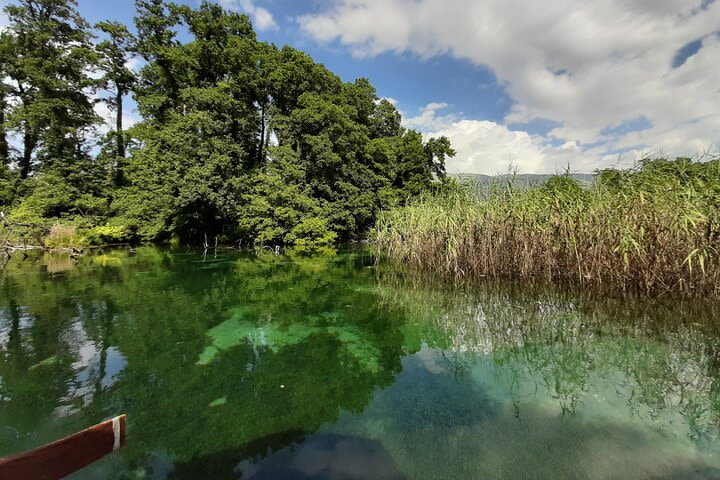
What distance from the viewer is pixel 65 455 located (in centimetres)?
180

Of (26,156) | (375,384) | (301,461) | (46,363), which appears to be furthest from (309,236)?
(26,156)

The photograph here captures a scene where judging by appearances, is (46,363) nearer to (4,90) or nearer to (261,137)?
(261,137)

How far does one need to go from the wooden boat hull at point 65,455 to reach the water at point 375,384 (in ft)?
1.76

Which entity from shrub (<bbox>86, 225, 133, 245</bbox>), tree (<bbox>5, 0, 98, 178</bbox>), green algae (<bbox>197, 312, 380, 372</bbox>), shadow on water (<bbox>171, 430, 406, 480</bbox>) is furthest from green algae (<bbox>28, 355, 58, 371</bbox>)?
tree (<bbox>5, 0, 98, 178</bbox>)

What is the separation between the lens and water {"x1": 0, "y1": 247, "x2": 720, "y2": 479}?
262 centimetres

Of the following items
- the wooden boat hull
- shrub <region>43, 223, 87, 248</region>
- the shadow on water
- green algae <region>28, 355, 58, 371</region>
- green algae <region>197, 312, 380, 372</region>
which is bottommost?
the shadow on water

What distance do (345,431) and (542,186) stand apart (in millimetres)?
8071

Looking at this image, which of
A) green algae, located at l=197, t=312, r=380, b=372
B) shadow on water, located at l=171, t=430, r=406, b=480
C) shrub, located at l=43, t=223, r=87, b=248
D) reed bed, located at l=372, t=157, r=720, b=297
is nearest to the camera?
shadow on water, located at l=171, t=430, r=406, b=480

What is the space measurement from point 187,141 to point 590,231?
1713cm

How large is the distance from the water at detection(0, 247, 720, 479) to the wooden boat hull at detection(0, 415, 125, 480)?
537 mm

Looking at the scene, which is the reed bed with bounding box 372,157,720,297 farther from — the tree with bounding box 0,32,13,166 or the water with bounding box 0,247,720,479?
the tree with bounding box 0,32,13,166

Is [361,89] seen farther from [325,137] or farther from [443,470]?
[443,470]

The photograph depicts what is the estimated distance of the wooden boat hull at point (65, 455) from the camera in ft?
4.96

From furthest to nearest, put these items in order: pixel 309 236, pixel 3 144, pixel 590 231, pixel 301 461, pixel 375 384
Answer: pixel 3 144 → pixel 309 236 → pixel 590 231 → pixel 375 384 → pixel 301 461
